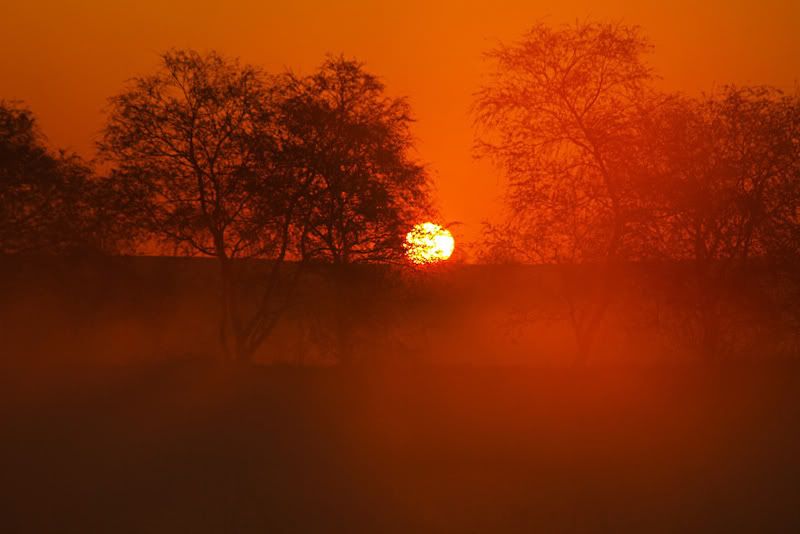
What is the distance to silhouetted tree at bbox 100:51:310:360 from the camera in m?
19.4

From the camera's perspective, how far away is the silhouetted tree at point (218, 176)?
19.4 m

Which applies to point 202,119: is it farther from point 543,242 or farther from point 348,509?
point 348,509

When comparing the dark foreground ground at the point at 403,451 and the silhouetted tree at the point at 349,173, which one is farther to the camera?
the silhouetted tree at the point at 349,173

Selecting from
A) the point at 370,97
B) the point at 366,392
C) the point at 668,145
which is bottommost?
the point at 366,392

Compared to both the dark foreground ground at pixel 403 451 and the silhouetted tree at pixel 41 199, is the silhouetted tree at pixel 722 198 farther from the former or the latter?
the silhouetted tree at pixel 41 199

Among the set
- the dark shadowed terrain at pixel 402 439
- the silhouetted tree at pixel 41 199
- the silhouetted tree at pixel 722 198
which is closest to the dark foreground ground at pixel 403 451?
the dark shadowed terrain at pixel 402 439

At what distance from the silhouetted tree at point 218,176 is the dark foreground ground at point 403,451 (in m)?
4.52

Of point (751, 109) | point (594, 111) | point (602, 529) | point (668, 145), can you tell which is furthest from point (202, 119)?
point (602, 529)

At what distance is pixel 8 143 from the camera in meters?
22.8

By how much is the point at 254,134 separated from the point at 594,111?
24.1 feet

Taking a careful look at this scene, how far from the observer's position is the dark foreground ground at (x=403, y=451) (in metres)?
8.66

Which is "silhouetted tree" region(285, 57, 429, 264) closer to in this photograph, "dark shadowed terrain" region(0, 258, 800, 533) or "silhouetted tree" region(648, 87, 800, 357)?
"dark shadowed terrain" region(0, 258, 800, 533)

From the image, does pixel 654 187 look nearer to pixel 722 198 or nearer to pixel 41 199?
pixel 722 198

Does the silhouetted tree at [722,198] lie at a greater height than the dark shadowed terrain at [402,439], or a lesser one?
greater
